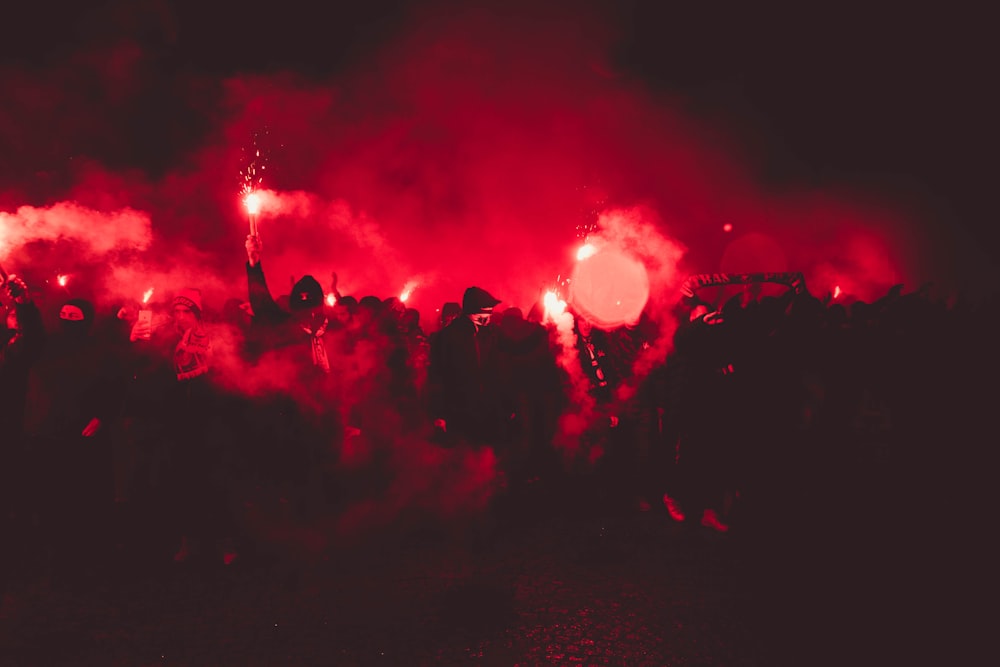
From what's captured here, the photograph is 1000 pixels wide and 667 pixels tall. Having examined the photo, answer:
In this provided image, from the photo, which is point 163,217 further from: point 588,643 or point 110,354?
point 588,643

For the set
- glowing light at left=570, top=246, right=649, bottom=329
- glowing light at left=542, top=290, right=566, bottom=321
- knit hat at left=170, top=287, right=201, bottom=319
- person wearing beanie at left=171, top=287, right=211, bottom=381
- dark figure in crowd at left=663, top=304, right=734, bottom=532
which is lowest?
dark figure in crowd at left=663, top=304, right=734, bottom=532

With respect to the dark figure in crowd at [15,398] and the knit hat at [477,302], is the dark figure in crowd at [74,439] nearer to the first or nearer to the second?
the dark figure in crowd at [15,398]

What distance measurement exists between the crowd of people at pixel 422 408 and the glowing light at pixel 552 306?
32cm

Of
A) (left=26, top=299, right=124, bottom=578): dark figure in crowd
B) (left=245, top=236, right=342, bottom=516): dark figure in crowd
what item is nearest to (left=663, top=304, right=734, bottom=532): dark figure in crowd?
(left=245, top=236, right=342, bottom=516): dark figure in crowd

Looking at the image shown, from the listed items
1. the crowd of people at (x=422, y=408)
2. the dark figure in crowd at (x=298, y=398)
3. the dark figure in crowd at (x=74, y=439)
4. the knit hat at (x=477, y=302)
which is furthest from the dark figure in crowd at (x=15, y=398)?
the knit hat at (x=477, y=302)

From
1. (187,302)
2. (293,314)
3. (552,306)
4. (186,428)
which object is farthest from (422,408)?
(187,302)

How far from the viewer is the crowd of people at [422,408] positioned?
168 inches

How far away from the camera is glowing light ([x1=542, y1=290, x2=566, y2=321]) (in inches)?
244

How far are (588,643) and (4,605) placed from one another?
11.5 ft

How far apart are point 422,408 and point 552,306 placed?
5.97ft

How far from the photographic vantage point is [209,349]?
4383 millimetres

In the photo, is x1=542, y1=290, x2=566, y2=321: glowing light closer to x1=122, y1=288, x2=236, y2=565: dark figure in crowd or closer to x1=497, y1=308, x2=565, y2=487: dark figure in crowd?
x1=497, y1=308, x2=565, y2=487: dark figure in crowd

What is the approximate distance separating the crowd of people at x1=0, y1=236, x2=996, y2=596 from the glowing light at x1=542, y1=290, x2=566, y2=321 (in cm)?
32

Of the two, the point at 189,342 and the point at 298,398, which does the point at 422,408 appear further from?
the point at 189,342
